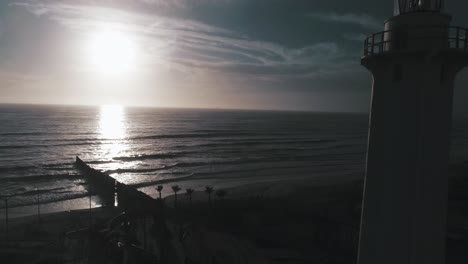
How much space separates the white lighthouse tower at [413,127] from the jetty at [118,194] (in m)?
13.5

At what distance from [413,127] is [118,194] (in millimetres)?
25689

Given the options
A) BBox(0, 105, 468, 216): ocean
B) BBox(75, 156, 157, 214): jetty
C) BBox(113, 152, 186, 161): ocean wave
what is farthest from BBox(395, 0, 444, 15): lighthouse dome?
BBox(113, 152, 186, 161): ocean wave

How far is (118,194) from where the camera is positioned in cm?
2759

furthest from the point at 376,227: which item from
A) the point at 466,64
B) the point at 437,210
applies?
the point at 466,64

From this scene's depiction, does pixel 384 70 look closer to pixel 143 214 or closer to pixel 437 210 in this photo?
pixel 437 210

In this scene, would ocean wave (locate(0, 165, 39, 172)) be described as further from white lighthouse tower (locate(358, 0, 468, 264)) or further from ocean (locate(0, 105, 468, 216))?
white lighthouse tower (locate(358, 0, 468, 264))

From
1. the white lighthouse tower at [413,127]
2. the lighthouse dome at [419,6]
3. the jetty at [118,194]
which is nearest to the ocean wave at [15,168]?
the jetty at [118,194]

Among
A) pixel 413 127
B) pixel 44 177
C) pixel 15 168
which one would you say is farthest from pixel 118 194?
pixel 413 127

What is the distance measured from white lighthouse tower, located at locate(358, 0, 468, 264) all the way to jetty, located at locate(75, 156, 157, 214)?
1355cm

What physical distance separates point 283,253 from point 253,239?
2182mm

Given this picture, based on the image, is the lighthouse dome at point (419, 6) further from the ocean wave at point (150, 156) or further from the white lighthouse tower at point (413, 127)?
the ocean wave at point (150, 156)

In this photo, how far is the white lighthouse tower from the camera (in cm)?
579

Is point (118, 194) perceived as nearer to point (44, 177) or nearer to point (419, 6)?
point (44, 177)

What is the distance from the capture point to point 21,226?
22.3 meters
